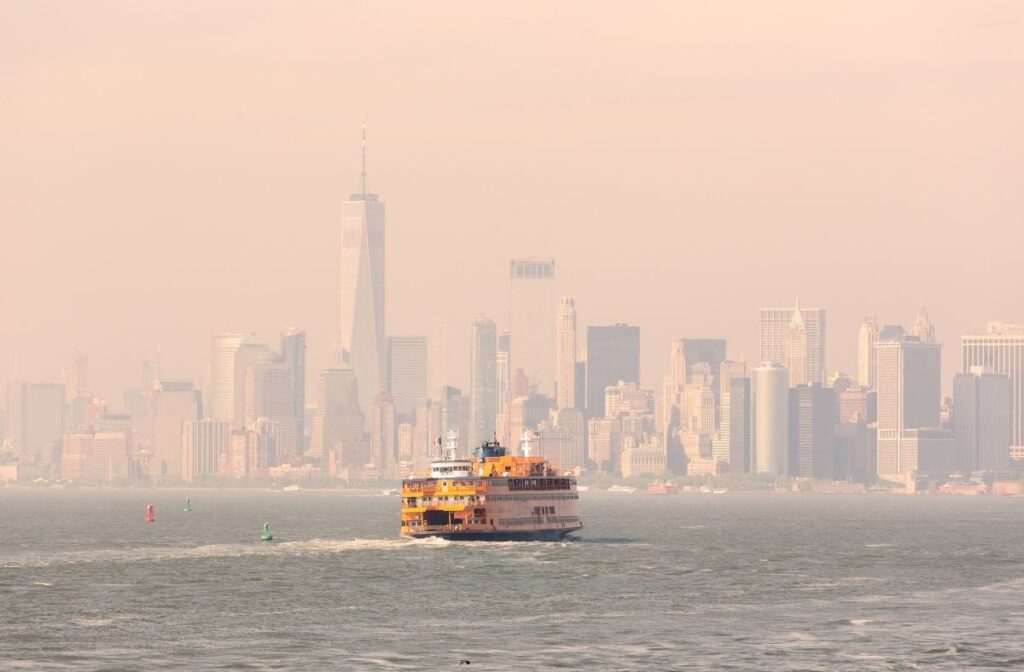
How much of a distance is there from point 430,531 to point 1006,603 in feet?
215

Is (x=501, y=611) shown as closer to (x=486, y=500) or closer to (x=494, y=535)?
(x=486, y=500)

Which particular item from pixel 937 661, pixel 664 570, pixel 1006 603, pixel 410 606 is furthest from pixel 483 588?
pixel 937 661

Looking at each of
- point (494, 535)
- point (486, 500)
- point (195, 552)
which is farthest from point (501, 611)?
point (195, 552)

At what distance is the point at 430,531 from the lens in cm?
18600

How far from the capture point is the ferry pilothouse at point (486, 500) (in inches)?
7254

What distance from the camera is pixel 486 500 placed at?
184250 millimetres

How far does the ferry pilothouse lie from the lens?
184 m

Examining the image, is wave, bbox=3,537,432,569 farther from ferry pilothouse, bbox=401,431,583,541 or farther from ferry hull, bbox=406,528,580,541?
ferry pilothouse, bbox=401,431,583,541

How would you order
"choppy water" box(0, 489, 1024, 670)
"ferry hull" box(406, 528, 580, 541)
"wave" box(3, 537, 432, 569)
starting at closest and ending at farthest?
"choppy water" box(0, 489, 1024, 670) < "wave" box(3, 537, 432, 569) < "ferry hull" box(406, 528, 580, 541)

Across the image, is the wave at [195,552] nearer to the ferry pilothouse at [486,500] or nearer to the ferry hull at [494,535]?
the ferry hull at [494,535]

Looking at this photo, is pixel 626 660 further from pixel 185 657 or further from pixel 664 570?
pixel 664 570

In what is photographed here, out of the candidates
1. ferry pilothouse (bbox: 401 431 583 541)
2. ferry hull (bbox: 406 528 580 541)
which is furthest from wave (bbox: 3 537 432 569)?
ferry pilothouse (bbox: 401 431 583 541)

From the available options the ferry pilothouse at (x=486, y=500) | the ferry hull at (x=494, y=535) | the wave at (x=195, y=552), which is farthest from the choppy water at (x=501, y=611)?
the ferry pilothouse at (x=486, y=500)

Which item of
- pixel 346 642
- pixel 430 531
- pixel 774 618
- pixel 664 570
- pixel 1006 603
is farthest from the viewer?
pixel 430 531
